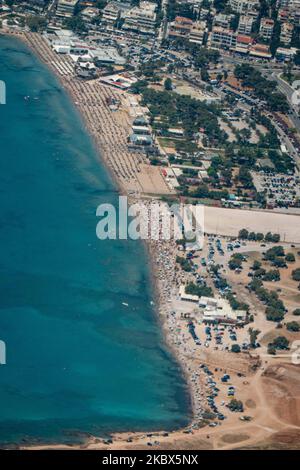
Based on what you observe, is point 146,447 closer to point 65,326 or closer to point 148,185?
point 65,326

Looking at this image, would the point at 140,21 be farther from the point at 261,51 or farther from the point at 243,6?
the point at 243,6

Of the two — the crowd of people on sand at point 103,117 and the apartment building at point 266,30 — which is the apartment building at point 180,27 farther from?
the crowd of people on sand at point 103,117

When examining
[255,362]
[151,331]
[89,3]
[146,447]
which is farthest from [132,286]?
[89,3]

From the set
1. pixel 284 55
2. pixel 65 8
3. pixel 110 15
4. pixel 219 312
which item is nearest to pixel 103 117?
pixel 110 15

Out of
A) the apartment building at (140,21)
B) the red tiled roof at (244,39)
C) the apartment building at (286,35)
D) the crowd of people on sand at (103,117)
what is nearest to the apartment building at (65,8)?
the apartment building at (140,21)

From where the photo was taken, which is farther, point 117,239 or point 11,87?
point 11,87

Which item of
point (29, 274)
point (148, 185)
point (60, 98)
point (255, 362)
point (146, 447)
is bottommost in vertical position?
point (146, 447)

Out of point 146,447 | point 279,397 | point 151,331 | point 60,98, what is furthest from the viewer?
point 60,98
